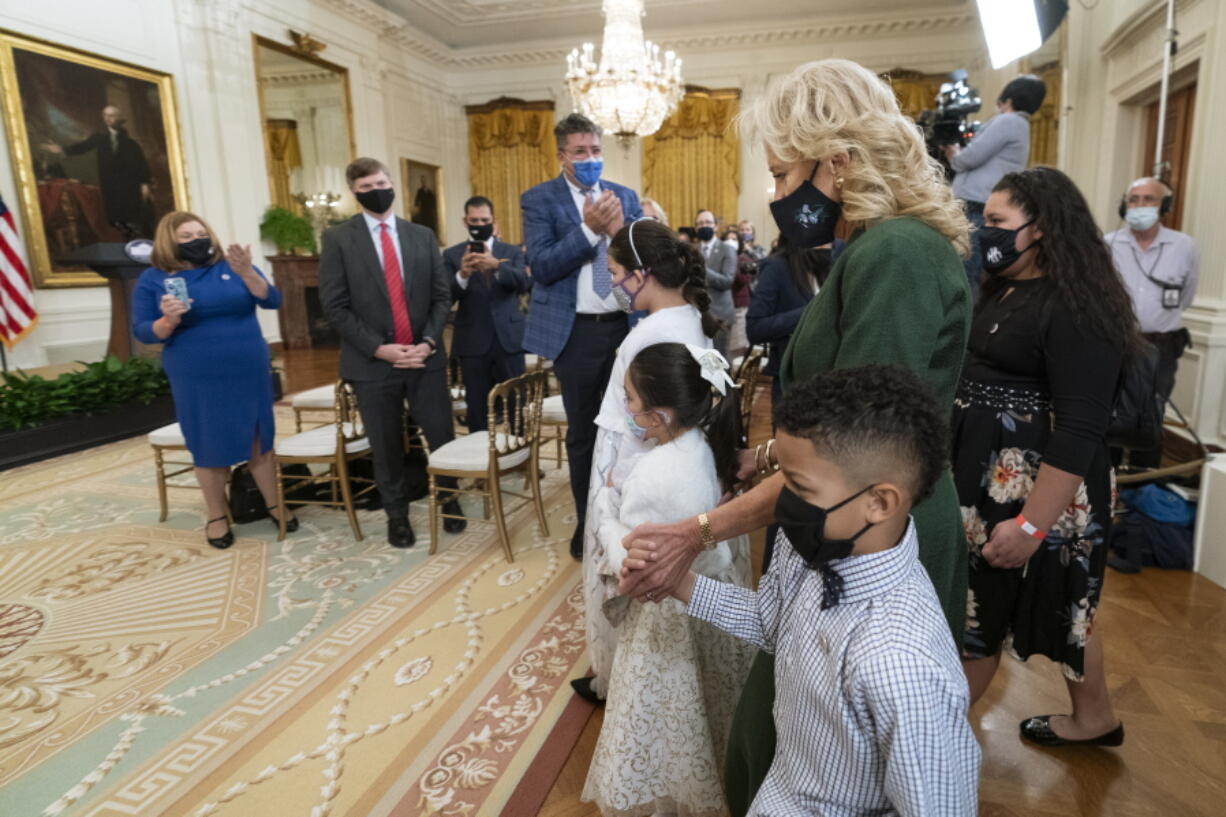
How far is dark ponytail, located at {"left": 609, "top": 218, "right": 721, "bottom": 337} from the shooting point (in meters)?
2.24

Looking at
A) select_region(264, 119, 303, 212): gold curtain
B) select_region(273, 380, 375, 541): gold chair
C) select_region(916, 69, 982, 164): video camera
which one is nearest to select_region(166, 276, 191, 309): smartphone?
select_region(273, 380, 375, 541): gold chair

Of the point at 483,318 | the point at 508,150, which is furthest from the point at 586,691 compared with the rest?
the point at 508,150

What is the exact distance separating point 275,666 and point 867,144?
2503 mm

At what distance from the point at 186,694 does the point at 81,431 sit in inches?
160

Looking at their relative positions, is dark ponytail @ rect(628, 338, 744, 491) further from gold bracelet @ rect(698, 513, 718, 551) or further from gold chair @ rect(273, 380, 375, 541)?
gold chair @ rect(273, 380, 375, 541)

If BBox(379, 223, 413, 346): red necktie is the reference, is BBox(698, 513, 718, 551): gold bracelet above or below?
below

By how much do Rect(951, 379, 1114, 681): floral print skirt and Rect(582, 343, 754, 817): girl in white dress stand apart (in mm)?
573

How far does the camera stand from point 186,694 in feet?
7.69

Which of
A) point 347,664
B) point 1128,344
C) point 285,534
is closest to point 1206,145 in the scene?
point 1128,344

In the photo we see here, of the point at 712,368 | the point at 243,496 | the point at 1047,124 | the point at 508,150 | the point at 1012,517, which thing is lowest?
the point at 243,496

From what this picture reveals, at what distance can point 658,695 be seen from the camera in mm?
1575

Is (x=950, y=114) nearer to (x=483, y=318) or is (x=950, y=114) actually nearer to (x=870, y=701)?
(x=483, y=318)

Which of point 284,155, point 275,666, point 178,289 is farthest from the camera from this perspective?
point 284,155

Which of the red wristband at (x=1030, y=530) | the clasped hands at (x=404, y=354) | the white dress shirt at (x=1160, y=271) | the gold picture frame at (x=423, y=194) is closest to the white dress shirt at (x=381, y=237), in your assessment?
the clasped hands at (x=404, y=354)
